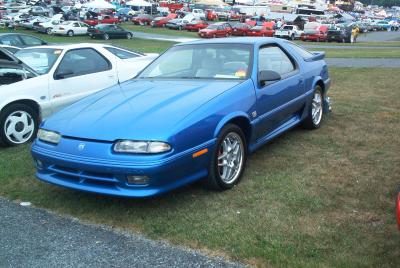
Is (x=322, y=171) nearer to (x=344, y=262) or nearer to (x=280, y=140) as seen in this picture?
(x=280, y=140)

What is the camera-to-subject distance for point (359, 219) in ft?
12.9

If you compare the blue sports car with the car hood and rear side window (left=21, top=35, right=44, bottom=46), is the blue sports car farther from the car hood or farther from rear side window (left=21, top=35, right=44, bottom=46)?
rear side window (left=21, top=35, right=44, bottom=46)

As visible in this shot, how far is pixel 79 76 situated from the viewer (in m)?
7.17

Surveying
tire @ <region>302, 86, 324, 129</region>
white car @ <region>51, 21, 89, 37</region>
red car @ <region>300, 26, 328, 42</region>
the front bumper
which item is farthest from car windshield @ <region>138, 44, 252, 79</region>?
red car @ <region>300, 26, 328, 42</region>

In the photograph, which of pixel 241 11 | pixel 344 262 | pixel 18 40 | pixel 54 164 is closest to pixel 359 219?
pixel 344 262

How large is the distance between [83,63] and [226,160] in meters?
3.71

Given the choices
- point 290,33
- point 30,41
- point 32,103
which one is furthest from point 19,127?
point 290,33

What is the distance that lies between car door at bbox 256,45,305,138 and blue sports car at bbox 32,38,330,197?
1 cm

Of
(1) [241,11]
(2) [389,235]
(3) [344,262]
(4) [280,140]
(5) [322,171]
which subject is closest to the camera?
(3) [344,262]

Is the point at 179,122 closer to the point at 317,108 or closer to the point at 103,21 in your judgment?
the point at 317,108

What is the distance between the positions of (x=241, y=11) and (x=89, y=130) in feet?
268

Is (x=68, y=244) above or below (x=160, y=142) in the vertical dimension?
below

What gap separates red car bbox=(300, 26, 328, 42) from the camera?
43094mm

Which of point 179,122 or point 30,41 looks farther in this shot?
point 30,41
